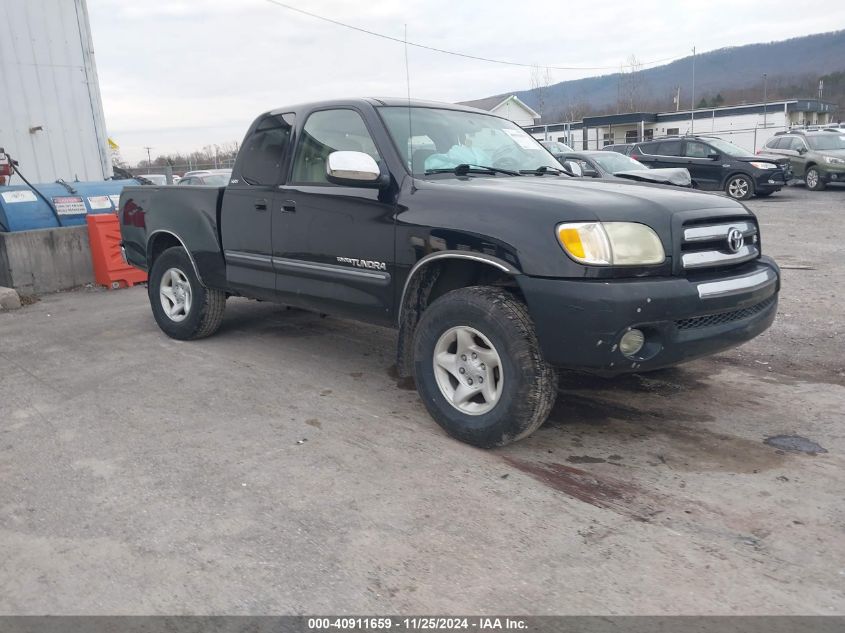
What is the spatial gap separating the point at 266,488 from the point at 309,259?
175 centimetres

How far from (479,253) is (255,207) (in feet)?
6.99

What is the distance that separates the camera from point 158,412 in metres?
4.28

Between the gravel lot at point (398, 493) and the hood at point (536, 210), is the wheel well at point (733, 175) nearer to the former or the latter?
the gravel lot at point (398, 493)

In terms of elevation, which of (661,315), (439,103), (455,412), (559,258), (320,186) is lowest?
(455,412)

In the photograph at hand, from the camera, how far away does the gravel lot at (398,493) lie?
2.48 meters

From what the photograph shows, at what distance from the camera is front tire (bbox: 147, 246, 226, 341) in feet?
18.7

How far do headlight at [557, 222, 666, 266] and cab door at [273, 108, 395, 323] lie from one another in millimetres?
1167

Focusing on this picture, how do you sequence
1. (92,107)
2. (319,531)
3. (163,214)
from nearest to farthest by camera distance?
(319,531) → (163,214) → (92,107)

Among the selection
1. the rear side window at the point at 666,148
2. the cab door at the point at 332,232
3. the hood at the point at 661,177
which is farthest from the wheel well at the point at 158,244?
the rear side window at the point at 666,148

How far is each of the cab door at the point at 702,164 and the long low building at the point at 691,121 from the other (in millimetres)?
26741

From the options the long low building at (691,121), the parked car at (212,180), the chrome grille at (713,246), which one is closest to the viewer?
the chrome grille at (713,246)

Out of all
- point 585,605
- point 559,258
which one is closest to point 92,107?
point 559,258

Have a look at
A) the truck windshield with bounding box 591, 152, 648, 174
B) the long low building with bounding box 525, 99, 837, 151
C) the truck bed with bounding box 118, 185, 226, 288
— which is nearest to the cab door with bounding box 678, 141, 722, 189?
the truck windshield with bounding box 591, 152, 648, 174

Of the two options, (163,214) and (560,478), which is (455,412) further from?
(163,214)
